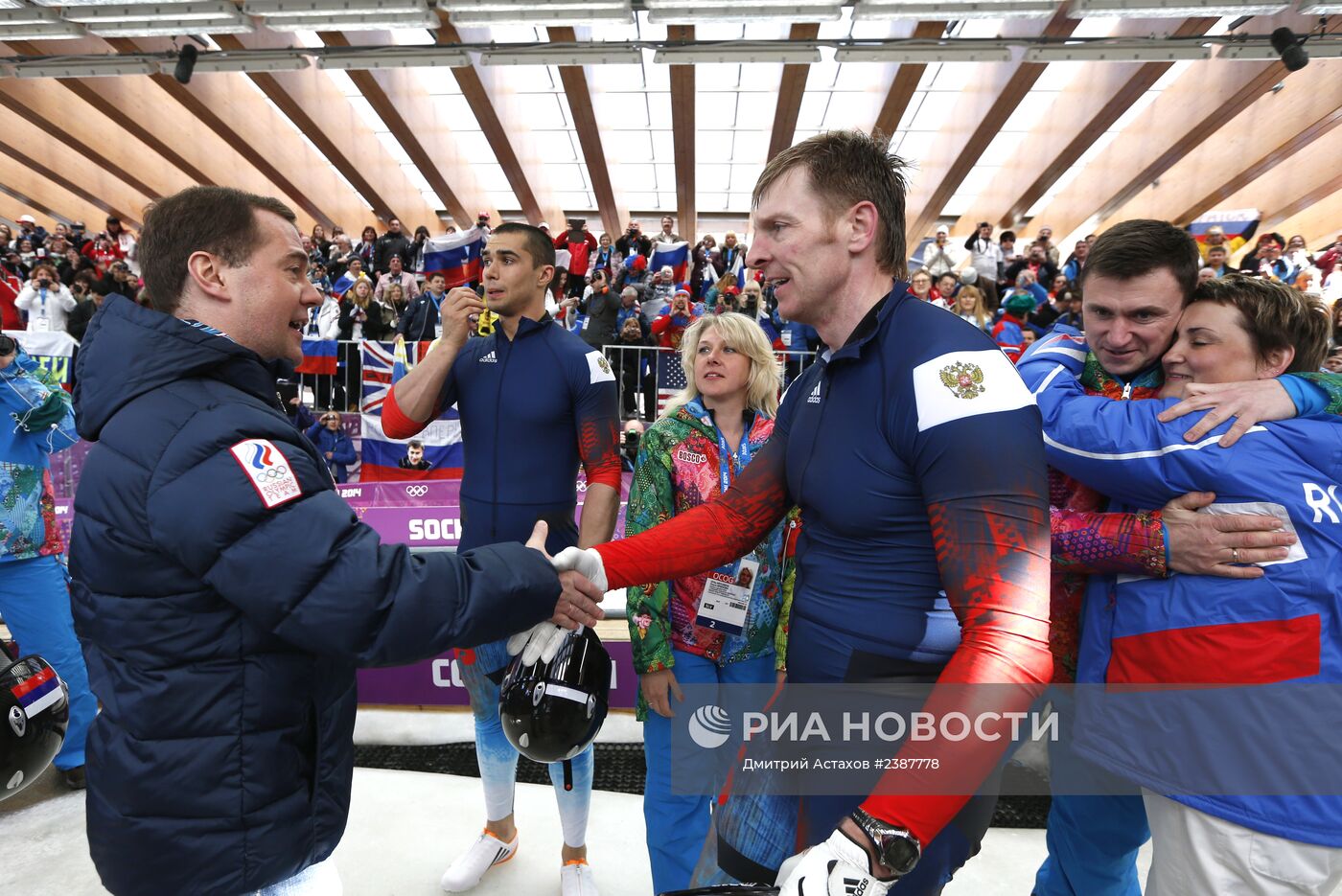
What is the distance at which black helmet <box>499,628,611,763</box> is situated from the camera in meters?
1.83

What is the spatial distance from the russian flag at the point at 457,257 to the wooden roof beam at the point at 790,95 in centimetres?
594

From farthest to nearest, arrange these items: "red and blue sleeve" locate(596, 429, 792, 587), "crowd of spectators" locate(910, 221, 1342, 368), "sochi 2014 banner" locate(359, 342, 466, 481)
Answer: "sochi 2014 banner" locate(359, 342, 466, 481), "crowd of spectators" locate(910, 221, 1342, 368), "red and blue sleeve" locate(596, 429, 792, 587)

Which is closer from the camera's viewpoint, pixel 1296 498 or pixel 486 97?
pixel 1296 498

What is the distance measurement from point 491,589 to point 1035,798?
11.2 feet

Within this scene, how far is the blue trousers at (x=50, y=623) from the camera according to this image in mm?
3586

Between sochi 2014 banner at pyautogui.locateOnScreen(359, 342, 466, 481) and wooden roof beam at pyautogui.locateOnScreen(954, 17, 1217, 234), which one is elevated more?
wooden roof beam at pyautogui.locateOnScreen(954, 17, 1217, 234)

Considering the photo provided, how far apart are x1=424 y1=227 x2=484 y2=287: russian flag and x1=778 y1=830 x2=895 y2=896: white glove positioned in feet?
30.8

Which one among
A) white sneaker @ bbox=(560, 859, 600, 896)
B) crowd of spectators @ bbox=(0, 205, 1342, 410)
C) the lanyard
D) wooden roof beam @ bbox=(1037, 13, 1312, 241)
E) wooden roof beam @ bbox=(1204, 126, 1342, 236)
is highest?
wooden roof beam @ bbox=(1037, 13, 1312, 241)

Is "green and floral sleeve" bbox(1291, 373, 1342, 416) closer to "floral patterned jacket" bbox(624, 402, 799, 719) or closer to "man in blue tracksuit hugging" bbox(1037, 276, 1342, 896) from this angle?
"man in blue tracksuit hugging" bbox(1037, 276, 1342, 896)

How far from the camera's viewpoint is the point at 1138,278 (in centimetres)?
183

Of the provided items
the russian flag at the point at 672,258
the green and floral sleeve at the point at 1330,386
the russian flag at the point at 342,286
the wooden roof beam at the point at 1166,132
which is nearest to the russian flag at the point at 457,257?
the russian flag at the point at 342,286

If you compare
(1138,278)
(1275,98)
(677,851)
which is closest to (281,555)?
(677,851)

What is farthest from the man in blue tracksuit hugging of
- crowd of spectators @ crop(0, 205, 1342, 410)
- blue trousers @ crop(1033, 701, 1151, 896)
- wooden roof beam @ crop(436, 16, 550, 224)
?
wooden roof beam @ crop(436, 16, 550, 224)

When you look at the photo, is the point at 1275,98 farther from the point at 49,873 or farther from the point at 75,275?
the point at 75,275
